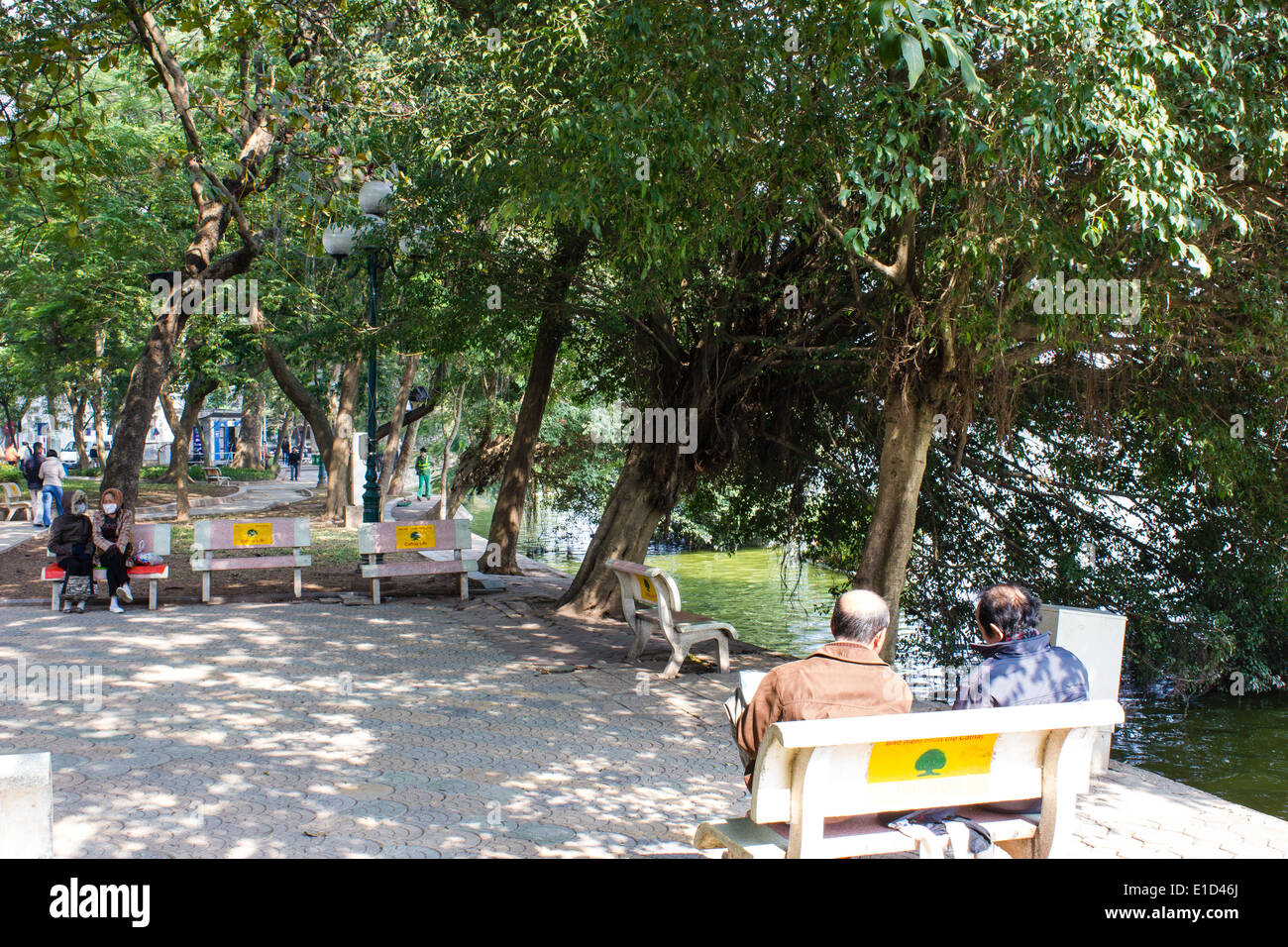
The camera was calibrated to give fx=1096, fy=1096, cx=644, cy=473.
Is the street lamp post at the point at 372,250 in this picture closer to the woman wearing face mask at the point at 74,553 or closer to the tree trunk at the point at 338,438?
the woman wearing face mask at the point at 74,553

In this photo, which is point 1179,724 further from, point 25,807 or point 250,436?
point 250,436

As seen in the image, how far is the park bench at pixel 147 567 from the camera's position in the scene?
12.4 m

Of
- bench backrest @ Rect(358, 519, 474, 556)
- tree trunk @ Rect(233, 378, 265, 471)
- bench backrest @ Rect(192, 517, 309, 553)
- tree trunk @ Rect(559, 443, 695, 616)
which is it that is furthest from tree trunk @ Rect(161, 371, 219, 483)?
tree trunk @ Rect(233, 378, 265, 471)

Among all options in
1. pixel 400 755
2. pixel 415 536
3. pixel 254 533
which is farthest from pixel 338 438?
pixel 400 755

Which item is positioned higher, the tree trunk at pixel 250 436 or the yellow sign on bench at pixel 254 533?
the tree trunk at pixel 250 436

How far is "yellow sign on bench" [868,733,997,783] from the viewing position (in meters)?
3.89

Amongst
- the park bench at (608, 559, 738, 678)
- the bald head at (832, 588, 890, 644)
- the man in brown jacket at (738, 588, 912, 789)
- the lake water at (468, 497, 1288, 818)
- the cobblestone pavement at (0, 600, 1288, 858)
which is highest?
the bald head at (832, 588, 890, 644)

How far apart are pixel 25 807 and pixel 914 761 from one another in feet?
9.44

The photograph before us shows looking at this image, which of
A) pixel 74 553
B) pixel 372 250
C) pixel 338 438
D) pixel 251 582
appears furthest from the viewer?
pixel 338 438

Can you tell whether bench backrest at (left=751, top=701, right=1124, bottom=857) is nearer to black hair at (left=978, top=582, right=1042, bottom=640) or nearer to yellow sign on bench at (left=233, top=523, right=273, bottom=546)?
black hair at (left=978, top=582, right=1042, bottom=640)

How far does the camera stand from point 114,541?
40.7 ft

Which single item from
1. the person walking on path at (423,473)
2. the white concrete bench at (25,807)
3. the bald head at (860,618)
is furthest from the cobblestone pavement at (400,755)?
the person walking on path at (423,473)

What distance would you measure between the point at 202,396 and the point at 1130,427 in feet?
79.2
